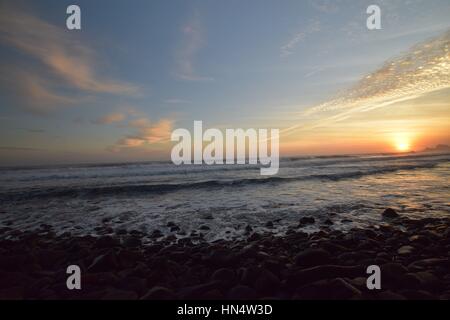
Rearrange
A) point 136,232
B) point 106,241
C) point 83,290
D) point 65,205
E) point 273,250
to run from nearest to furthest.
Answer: point 83,290
point 273,250
point 106,241
point 136,232
point 65,205

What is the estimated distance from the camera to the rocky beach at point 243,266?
12.8 ft

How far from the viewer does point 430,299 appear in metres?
3.50

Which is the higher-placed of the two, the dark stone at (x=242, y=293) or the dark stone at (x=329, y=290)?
the dark stone at (x=329, y=290)

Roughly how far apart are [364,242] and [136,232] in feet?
20.7

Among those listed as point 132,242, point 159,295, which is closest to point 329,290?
point 159,295

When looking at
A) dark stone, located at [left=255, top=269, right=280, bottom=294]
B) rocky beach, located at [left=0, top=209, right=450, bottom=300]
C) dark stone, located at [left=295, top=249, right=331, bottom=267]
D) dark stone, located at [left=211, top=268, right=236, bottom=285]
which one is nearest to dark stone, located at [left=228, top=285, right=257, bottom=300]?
rocky beach, located at [left=0, top=209, right=450, bottom=300]

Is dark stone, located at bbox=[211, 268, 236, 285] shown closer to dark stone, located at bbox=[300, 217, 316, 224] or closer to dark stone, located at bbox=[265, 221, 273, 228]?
dark stone, located at bbox=[265, 221, 273, 228]

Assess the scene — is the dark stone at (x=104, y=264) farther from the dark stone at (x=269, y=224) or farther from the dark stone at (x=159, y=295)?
the dark stone at (x=269, y=224)

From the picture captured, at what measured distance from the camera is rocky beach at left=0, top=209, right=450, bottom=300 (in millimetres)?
3906

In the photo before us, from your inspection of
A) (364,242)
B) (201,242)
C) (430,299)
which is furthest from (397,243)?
(201,242)

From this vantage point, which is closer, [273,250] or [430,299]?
[430,299]

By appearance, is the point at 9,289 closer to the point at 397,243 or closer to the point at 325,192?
the point at 397,243

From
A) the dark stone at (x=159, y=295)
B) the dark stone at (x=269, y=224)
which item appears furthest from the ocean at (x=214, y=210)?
the dark stone at (x=159, y=295)

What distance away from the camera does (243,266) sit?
4.95 metres
